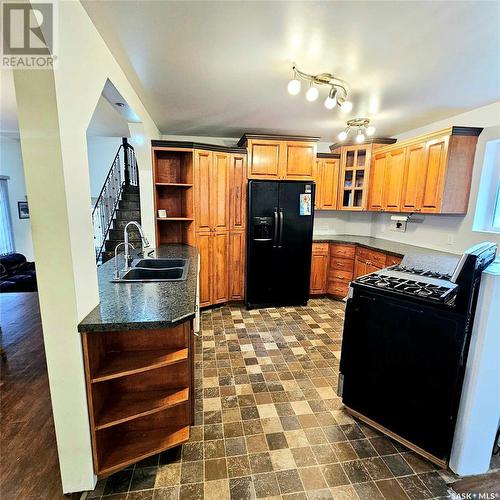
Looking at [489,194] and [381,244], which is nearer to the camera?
[489,194]

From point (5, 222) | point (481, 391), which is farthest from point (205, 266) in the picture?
point (5, 222)

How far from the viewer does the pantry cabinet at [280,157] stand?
12.3 ft

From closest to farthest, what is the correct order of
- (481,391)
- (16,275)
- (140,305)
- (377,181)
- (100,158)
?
1. (481,391)
2. (140,305)
3. (377,181)
4. (16,275)
5. (100,158)

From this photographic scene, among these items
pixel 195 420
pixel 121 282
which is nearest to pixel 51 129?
pixel 121 282

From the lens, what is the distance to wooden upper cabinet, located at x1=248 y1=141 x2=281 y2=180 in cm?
374

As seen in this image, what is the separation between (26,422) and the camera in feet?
6.41

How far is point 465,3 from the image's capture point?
1.44 m

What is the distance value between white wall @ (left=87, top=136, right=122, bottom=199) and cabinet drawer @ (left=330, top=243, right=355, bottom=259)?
19.1 feet

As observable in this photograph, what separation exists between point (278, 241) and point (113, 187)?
422 cm

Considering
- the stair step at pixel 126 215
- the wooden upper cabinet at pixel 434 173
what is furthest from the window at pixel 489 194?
the stair step at pixel 126 215

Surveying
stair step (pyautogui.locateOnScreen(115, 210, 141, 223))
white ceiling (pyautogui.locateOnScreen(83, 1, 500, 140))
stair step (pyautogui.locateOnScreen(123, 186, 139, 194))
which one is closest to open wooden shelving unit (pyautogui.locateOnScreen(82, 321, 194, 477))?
white ceiling (pyautogui.locateOnScreen(83, 1, 500, 140))

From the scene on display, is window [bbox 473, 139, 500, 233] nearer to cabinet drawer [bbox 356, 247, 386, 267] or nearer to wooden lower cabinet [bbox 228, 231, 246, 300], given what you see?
cabinet drawer [bbox 356, 247, 386, 267]

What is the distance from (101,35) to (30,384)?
272cm

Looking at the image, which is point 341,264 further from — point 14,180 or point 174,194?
point 14,180
